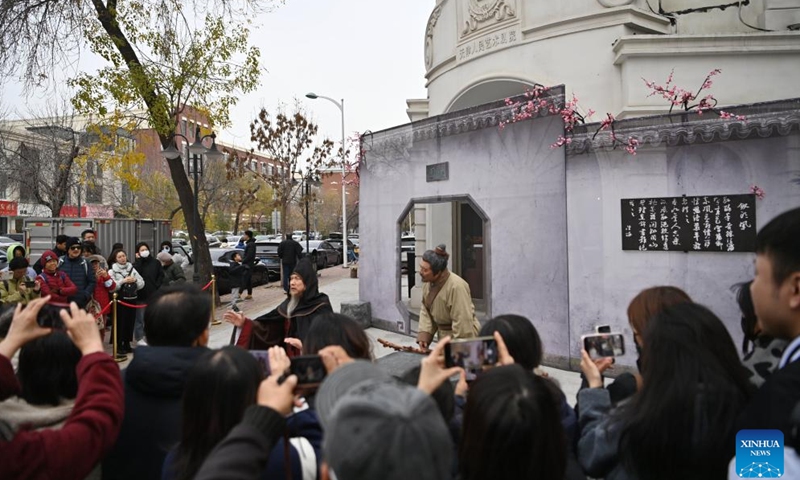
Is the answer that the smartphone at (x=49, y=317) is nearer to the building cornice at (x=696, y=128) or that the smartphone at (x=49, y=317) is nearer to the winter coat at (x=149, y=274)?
the building cornice at (x=696, y=128)

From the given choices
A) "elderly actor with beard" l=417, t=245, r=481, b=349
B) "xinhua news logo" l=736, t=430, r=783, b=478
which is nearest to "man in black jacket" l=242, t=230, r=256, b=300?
"elderly actor with beard" l=417, t=245, r=481, b=349

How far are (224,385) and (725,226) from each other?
20.3ft

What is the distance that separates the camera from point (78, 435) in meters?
1.70

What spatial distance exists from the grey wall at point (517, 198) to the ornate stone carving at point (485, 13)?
3132 mm

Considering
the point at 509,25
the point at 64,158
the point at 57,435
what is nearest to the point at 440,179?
the point at 509,25

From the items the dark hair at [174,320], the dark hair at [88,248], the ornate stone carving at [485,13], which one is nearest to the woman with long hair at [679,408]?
the dark hair at [174,320]

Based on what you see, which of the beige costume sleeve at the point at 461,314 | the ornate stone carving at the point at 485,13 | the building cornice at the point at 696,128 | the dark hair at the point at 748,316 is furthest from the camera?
the ornate stone carving at the point at 485,13

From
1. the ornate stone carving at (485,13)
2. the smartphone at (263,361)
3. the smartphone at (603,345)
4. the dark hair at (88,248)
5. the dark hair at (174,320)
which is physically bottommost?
the smartphone at (603,345)

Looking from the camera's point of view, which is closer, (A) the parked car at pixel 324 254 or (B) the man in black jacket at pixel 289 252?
(B) the man in black jacket at pixel 289 252

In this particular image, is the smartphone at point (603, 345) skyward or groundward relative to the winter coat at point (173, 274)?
skyward

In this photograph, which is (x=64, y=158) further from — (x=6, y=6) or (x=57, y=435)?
(x=57, y=435)

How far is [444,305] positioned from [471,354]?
9.62ft

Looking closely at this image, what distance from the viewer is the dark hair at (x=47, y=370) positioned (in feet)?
7.00

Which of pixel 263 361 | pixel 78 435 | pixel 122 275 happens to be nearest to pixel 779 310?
pixel 263 361
